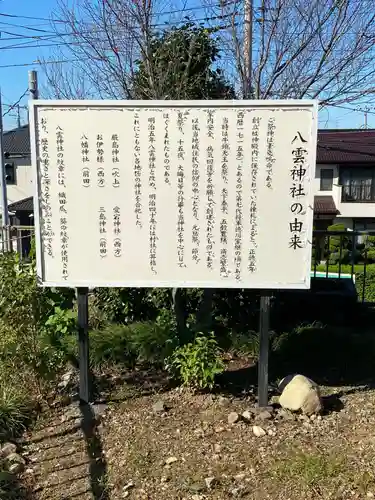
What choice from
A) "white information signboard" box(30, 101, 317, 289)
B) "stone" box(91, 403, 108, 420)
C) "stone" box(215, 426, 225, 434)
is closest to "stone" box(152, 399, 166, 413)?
"stone" box(91, 403, 108, 420)

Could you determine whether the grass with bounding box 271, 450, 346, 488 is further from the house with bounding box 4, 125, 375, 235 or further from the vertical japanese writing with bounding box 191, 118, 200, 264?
the house with bounding box 4, 125, 375, 235

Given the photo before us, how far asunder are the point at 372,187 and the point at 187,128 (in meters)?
23.8

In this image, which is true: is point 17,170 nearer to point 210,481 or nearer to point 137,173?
point 137,173

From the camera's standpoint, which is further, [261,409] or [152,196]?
[261,409]

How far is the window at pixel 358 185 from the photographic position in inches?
983

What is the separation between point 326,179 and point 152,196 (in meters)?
23.4

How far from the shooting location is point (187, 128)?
341cm

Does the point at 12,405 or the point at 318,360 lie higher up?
the point at 12,405

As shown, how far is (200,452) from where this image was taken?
3244 millimetres

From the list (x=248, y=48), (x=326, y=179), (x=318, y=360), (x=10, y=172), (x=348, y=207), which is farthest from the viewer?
(x=10, y=172)

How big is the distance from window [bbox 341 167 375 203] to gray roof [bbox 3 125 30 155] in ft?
57.7

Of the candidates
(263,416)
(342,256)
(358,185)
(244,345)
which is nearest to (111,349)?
(244,345)

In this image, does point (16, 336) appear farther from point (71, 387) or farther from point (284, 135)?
point (284, 135)

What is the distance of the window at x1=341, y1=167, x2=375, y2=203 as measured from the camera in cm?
2497
